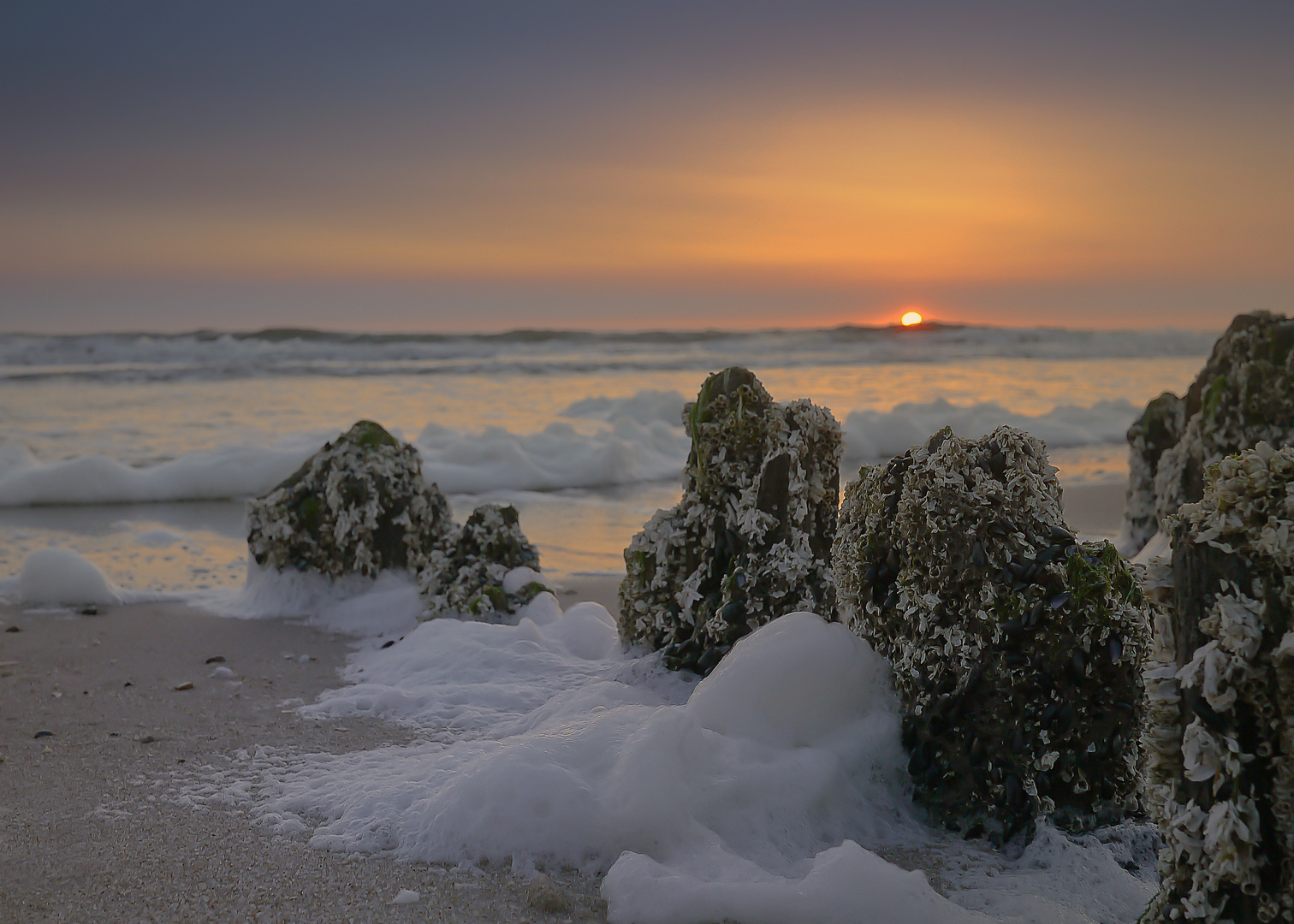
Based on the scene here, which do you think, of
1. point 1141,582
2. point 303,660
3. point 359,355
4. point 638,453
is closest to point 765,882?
point 1141,582

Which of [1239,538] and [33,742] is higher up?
[1239,538]

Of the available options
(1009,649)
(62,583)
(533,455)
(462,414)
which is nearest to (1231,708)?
(1009,649)

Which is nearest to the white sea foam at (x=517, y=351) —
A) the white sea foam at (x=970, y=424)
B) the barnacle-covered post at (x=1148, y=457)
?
the white sea foam at (x=970, y=424)

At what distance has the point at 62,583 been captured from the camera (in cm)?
664

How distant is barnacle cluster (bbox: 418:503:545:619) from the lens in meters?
5.93

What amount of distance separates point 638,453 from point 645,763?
11.7 metres

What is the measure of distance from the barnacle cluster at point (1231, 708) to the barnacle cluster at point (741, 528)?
217cm

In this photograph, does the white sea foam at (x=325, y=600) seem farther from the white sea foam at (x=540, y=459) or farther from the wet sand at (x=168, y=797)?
the white sea foam at (x=540, y=459)

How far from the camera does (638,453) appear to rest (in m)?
14.6

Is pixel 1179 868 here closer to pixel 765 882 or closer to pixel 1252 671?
pixel 1252 671

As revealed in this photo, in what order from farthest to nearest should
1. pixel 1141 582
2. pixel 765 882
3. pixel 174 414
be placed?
pixel 174 414 < pixel 765 882 < pixel 1141 582

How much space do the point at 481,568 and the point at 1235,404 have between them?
14.5 feet

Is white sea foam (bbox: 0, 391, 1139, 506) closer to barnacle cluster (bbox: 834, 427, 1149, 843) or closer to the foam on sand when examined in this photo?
the foam on sand

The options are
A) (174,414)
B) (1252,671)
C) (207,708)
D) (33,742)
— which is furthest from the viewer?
(174,414)
